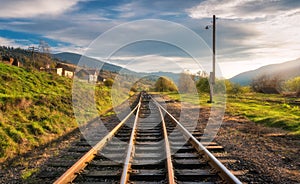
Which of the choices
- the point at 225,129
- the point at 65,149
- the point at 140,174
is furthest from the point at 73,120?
the point at 140,174

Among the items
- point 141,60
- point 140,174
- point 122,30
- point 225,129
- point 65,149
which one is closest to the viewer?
point 140,174

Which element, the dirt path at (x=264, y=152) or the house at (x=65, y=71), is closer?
the dirt path at (x=264, y=152)

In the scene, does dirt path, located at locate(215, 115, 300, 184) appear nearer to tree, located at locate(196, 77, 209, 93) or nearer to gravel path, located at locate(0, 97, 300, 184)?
gravel path, located at locate(0, 97, 300, 184)

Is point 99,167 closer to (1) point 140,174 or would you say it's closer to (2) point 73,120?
(1) point 140,174

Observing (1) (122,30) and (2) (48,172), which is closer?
(2) (48,172)

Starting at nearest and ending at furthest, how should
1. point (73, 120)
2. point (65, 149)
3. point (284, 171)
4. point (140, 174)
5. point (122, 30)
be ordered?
point (140, 174) → point (284, 171) → point (65, 149) → point (73, 120) → point (122, 30)

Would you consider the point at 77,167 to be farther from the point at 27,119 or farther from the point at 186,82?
the point at 186,82

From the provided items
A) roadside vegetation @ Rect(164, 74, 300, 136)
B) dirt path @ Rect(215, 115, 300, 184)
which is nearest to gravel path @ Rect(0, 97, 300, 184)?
dirt path @ Rect(215, 115, 300, 184)

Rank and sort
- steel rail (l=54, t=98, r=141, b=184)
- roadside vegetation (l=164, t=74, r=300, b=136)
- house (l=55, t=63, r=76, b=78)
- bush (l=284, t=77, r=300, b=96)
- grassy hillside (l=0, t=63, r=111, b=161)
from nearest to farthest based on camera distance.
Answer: steel rail (l=54, t=98, r=141, b=184)
grassy hillside (l=0, t=63, r=111, b=161)
roadside vegetation (l=164, t=74, r=300, b=136)
house (l=55, t=63, r=76, b=78)
bush (l=284, t=77, r=300, b=96)

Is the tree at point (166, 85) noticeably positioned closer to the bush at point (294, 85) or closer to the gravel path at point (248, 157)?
the bush at point (294, 85)

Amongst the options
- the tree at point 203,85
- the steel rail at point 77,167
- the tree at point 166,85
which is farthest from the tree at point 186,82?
the steel rail at point 77,167

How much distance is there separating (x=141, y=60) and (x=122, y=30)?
7.58 m

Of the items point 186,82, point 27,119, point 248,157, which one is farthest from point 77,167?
point 186,82

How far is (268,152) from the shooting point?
670cm
